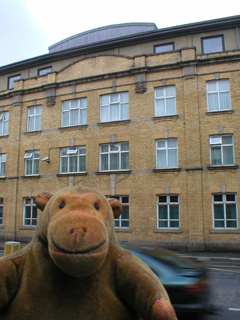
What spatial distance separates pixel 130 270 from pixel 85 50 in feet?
68.4

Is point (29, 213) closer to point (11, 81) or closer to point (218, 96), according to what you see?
point (11, 81)

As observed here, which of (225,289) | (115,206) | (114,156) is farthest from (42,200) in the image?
(114,156)

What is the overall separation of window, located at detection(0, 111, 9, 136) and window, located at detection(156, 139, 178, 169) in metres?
12.5

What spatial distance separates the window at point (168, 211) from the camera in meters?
16.1

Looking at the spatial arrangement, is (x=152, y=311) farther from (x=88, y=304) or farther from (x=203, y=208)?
(x=203, y=208)

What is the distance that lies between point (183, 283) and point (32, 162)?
17183 millimetres

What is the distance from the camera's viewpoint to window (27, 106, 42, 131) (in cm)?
2062

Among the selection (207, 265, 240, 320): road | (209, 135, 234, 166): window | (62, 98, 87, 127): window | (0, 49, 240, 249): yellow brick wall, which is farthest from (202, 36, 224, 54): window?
(207, 265, 240, 320): road

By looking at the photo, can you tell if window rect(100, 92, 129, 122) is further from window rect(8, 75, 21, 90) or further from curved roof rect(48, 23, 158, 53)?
curved roof rect(48, 23, 158, 53)

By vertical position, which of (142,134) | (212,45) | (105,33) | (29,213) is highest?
(105,33)

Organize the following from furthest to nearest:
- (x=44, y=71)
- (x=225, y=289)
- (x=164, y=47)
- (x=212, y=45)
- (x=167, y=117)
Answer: (x=44, y=71), (x=164, y=47), (x=212, y=45), (x=167, y=117), (x=225, y=289)

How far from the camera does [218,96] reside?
1648 cm

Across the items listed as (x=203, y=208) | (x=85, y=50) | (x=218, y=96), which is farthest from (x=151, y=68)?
(x=203, y=208)

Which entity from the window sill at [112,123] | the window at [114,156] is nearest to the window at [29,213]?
the window at [114,156]
